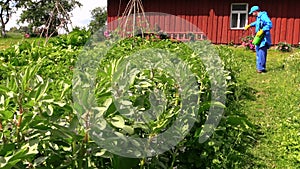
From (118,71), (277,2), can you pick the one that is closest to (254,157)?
(118,71)

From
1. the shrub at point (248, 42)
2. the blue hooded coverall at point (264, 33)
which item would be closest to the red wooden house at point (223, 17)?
the shrub at point (248, 42)

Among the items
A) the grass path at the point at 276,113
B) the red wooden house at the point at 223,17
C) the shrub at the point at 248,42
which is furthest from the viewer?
the red wooden house at the point at 223,17

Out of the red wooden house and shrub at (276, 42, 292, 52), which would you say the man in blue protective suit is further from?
the red wooden house

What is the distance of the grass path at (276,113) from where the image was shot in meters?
4.79

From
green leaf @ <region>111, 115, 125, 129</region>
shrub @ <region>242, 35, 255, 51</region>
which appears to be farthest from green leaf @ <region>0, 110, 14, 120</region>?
shrub @ <region>242, 35, 255, 51</region>

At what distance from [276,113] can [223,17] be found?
13.5m

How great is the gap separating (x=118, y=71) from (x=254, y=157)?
340cm

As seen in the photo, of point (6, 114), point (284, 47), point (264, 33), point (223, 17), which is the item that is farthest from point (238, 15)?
point (6, 114)

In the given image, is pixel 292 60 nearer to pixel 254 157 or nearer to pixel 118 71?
pixel 254 157

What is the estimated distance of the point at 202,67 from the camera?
428 centimetres

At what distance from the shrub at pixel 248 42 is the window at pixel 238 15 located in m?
1.49

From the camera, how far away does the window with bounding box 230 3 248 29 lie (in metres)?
19.7

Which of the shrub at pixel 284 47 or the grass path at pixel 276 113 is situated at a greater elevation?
the shrub at pixel 284 47

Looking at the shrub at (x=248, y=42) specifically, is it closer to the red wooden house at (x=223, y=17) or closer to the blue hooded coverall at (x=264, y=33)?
the red wooden house at (x=223, y=17)
